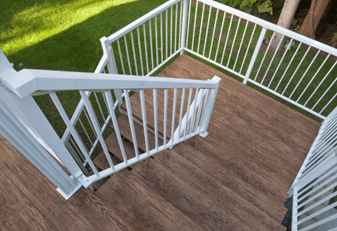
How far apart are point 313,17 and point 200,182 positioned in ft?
17.3

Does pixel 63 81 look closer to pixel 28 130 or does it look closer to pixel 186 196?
pixel 28 130

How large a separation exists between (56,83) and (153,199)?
1.29 metres

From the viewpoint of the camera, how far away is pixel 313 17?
508 cm

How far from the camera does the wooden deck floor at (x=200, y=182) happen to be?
54.9 inches

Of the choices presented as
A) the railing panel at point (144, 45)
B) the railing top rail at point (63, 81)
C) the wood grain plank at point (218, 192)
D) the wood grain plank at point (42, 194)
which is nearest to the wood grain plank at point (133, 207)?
the wood grain plank at point (42, 194)

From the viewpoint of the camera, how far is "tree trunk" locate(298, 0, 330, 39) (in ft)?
16.1

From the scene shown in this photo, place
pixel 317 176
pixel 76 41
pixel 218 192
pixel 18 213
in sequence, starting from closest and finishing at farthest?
pixel 18 213, pixel 317 176, pixel 218 192, pixel 76 41

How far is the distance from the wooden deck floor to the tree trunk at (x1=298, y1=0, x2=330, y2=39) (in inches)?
132

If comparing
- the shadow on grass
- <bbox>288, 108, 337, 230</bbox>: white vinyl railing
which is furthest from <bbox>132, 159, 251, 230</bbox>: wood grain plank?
the shadow on grass

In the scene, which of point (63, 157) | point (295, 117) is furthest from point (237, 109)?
point (63, 157)

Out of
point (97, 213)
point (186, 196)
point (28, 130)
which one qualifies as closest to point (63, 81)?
point (28, 130)

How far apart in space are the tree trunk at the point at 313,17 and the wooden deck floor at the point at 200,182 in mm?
3362

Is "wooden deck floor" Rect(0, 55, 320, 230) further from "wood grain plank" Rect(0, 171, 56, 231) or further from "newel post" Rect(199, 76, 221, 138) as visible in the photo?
"newel post" Rect(199, 76, 221, 138)

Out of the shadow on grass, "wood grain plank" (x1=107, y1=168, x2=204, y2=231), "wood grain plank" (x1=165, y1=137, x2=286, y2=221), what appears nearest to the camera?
"wood grain plank" (x1=107, y1=168, x2=204, y2=231)
